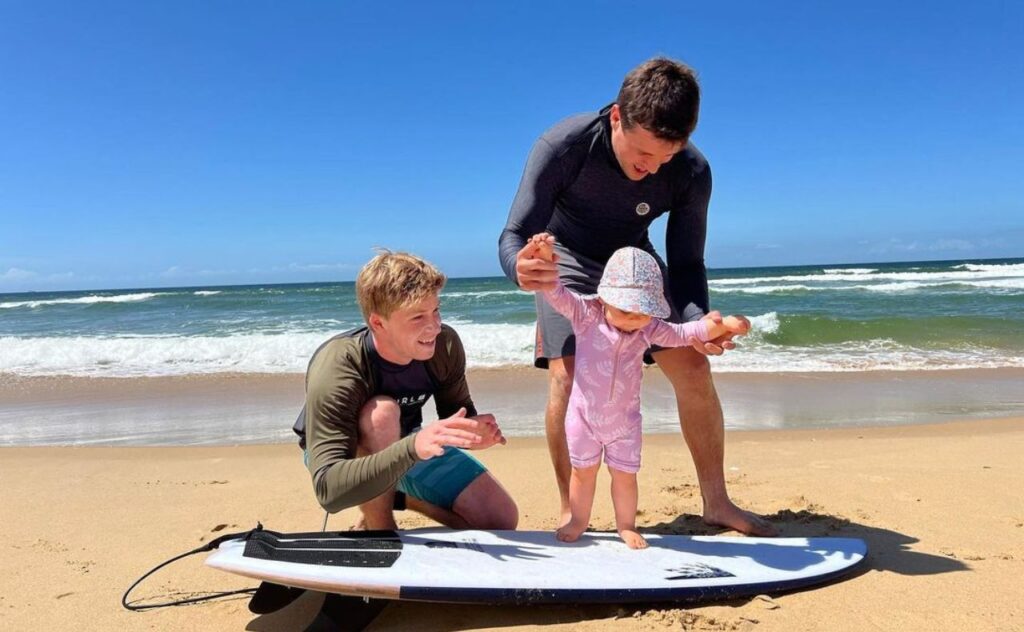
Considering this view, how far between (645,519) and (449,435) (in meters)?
1.94

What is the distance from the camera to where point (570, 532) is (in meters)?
2.89

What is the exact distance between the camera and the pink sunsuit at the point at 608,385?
2830 millimetres

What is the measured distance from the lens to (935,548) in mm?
3066

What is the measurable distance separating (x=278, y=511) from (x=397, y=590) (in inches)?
75.5

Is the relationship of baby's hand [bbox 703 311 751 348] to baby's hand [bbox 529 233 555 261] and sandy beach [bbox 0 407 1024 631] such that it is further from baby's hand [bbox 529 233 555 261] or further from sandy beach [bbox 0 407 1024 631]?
sandy beach [bbox 0 407 1024 631]

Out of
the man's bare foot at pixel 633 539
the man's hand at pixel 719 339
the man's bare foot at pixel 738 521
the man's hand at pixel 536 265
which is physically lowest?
the man's bare foot at pixel 738 521

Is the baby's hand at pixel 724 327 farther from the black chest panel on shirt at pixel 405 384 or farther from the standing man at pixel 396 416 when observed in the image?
the black chest panel on shirt at pixel 405 384

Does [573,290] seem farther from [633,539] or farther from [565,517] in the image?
[633,539]

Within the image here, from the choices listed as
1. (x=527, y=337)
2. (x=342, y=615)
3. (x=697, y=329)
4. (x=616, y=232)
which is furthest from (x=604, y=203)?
(x=527, y=337)

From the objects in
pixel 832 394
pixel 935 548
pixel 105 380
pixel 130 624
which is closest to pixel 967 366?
pixel 832 394

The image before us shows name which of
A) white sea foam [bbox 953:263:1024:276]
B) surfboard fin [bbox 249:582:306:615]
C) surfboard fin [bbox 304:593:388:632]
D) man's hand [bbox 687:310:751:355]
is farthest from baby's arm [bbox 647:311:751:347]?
white sea foam [bbox 953:263:1024:276]

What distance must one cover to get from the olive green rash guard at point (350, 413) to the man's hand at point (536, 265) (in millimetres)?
538

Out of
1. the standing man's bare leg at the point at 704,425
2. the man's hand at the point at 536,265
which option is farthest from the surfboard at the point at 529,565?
the man's hand at the point at 536,265

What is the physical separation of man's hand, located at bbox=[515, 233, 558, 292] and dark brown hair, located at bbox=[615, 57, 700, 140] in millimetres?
611
